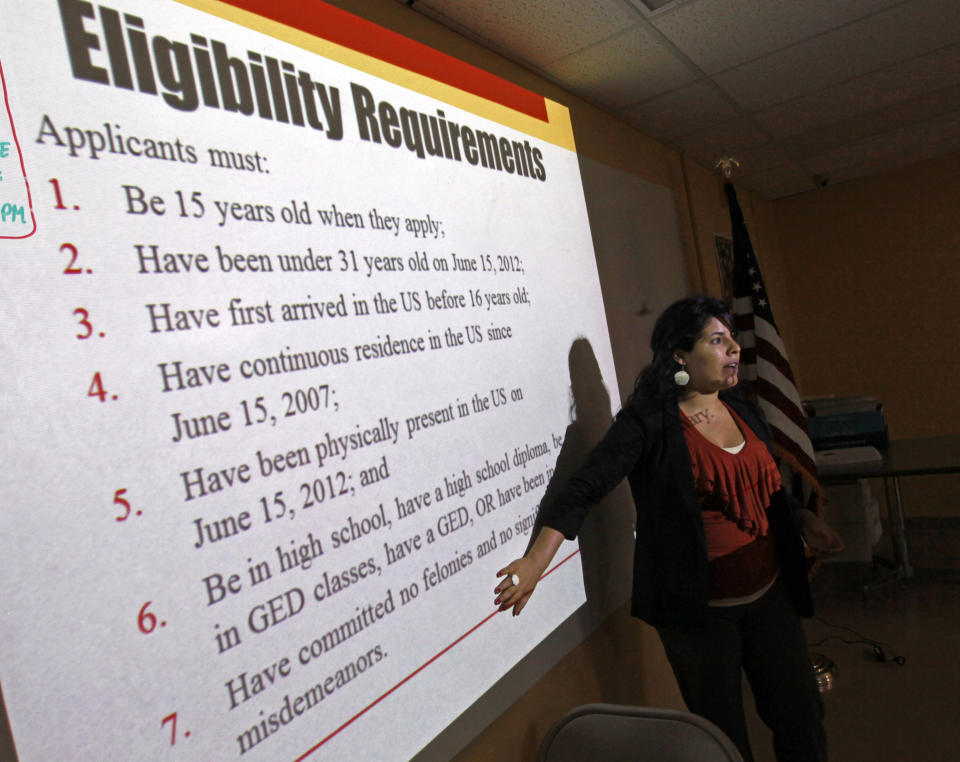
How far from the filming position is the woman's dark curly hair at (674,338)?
168 centimetres

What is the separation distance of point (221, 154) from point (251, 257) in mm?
167

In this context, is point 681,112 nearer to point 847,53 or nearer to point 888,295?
point 847,53

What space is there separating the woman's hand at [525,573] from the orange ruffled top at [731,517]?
1.28 feet

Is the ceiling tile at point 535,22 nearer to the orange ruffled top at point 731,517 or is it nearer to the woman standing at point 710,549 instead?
the woman standing at point 710,549

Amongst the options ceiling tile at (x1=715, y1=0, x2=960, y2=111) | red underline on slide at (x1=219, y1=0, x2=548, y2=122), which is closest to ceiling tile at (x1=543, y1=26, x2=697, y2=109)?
ceiling tile at (x1=715, y1=0, x2=960, y2=111)

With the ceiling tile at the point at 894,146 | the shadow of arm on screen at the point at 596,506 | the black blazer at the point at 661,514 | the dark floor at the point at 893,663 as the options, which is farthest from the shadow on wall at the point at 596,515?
the ceiling tile at the point at 894,146

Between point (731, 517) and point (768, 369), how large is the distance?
1.67m

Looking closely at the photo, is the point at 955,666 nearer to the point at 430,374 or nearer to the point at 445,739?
the point at 445,739

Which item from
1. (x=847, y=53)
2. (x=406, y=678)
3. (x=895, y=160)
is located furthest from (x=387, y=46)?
(x=895, y=160)

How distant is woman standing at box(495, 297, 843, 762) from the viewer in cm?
152

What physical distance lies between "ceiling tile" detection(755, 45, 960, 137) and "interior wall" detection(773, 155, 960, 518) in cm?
163

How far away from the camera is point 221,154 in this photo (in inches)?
40.1

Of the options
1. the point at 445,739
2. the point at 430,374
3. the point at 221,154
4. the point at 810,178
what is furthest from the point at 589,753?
the point at 810,178

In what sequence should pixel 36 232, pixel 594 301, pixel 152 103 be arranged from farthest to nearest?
1. pixel 594 301
2. pixel 152 103
3. pixel 36 232
